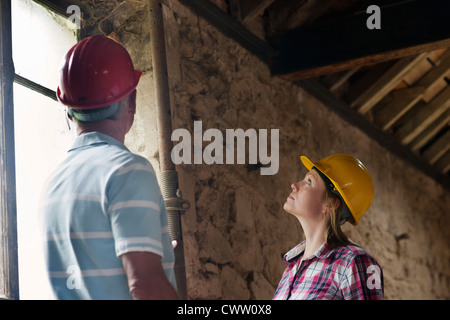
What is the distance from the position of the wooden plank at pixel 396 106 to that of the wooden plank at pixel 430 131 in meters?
0.55

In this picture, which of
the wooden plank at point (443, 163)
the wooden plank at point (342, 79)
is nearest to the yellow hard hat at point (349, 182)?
the wooden plank at point (342, 79)

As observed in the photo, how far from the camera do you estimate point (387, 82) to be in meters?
5.58

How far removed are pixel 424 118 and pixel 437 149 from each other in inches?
40.6

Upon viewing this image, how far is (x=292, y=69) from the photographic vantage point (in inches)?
181

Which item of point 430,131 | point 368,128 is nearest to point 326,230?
point 368,128

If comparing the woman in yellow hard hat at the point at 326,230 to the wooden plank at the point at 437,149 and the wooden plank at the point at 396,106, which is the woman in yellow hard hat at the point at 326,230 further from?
the wooden plank at the point at 437,149

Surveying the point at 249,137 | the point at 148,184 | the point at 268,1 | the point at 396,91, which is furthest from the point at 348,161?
the point at 396,91

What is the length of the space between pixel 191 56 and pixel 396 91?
315cm

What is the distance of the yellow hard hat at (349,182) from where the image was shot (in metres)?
2.49

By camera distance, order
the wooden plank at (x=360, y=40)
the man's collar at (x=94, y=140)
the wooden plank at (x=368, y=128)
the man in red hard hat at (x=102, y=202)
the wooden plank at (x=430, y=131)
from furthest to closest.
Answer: the wooden plank at (x=430, y=131) < the wooden plank at (x=368, y=128) < the wooden plank at (x=360, y=40) < the man's collar at (x=94, y=140) < the man in red hard hat at (x=102, y=202)

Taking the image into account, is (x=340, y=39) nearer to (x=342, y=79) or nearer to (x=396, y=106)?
(x=342, y=79)

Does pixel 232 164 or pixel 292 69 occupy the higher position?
pixel 292 69
